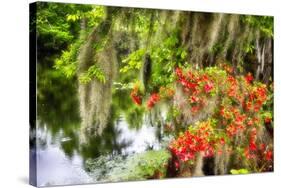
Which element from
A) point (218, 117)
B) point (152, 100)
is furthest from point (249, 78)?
point (152, 100)

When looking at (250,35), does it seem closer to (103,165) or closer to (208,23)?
(208,23)

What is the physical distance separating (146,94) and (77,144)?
83 cm

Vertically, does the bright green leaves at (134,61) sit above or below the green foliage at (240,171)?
above

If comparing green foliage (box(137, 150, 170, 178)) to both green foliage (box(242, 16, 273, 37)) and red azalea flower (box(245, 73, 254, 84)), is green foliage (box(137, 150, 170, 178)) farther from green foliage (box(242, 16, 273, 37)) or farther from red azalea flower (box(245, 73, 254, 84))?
green foliage (box(242, 16, 273, 37))

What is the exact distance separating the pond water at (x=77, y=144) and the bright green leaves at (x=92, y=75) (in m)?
0.26

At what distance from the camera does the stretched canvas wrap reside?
6.75 meters

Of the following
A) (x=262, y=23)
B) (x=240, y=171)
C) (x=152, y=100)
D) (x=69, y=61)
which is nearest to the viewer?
(x=69, y=61)

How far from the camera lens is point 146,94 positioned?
284 inches

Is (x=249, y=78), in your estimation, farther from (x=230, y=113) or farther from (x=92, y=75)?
(x=92, y=75)

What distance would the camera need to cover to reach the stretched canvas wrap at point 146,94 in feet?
22.2

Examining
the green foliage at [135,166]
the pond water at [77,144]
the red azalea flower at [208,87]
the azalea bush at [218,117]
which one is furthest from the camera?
the red azalea flower at [208,87]

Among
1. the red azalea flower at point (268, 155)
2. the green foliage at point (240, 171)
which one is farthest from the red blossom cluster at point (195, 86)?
the red azalea flower at point (268, 155)

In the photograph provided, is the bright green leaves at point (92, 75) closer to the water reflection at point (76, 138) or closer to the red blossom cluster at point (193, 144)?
the water reflection at point (76, 138)

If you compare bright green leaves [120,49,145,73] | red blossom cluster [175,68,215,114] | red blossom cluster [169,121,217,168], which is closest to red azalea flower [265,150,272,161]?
red blossom cluster [169,121,217,168]
